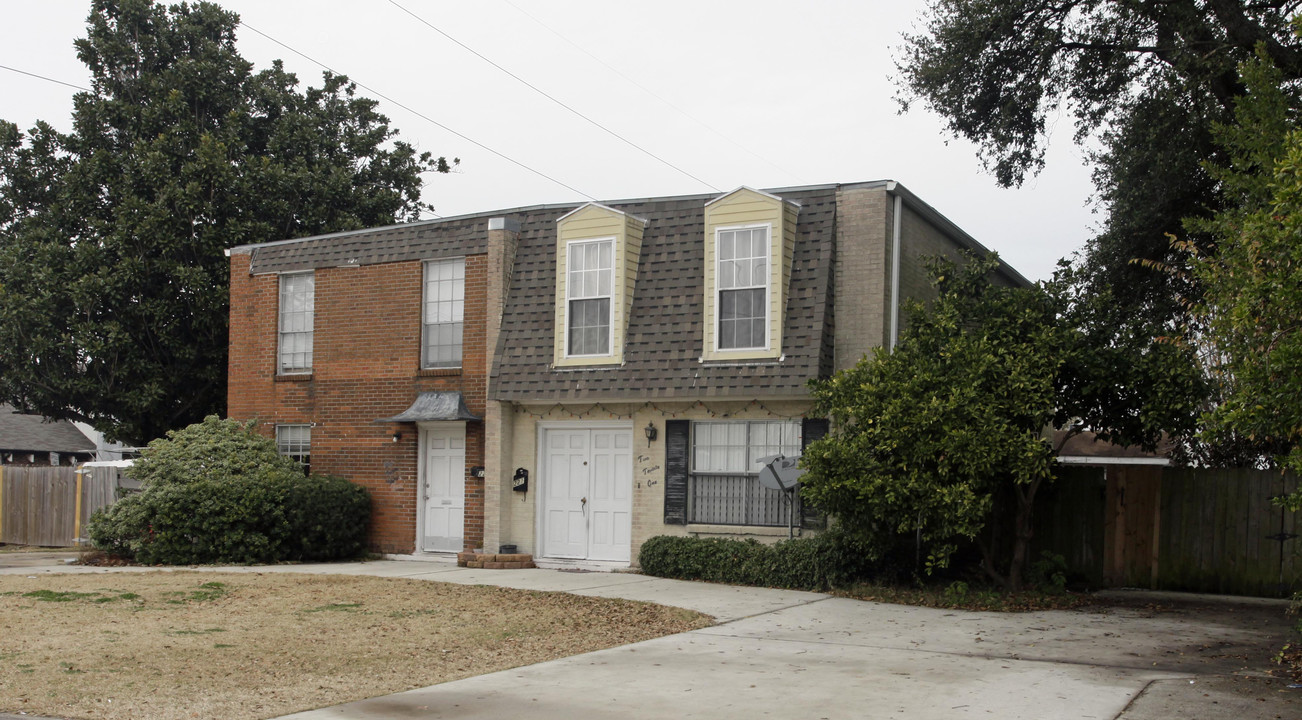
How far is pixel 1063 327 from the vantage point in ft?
45.9

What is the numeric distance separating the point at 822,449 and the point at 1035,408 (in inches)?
98.3

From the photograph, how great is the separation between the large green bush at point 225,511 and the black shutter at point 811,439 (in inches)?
306

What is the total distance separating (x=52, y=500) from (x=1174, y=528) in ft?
68.7

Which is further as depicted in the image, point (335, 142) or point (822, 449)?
point (335, 142)

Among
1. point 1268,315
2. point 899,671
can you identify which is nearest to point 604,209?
point 899,671

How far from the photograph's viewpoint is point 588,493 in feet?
58.5

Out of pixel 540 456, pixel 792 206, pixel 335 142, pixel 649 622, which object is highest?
pixel 335 142

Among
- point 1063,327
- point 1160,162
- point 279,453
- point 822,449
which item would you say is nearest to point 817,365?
point 822,449

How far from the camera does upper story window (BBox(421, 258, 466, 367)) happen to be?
1911 centimetres

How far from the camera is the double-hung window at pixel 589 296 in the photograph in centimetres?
1759

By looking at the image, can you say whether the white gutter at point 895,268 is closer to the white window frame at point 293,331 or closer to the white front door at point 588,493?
the white front door at point 588,493

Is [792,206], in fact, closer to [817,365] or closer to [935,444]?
[817,365]

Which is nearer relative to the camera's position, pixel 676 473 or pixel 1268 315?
pixel 1268 315

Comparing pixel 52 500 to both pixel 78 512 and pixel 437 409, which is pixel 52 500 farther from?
pixel 437 409
